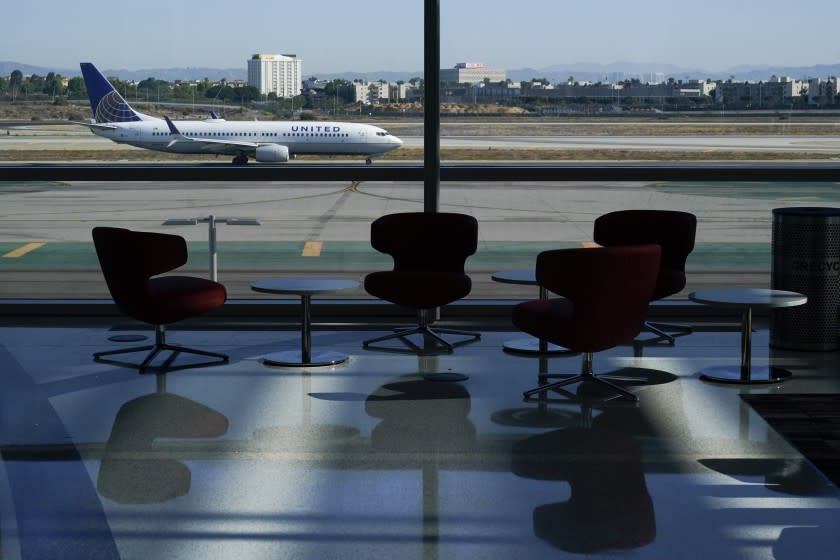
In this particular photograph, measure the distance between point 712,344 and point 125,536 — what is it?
4.48 m

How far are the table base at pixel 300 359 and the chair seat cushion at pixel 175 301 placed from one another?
458 mm

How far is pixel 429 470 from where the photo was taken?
453 centimetres

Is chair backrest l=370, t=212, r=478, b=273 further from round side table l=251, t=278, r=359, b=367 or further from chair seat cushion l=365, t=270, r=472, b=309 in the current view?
round side table l=251, t=278, r=359, b=367

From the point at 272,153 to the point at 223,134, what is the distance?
37 cm

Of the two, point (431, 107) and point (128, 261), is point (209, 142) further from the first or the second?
point (128, 261)

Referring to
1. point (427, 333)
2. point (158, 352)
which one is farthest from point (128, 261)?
point (427, 333)

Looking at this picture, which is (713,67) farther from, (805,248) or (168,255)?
(168,255)

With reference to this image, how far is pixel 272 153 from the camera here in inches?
328

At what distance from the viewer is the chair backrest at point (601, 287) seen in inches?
216

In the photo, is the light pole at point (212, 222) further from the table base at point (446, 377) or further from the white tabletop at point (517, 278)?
the table base at point (446, 377)

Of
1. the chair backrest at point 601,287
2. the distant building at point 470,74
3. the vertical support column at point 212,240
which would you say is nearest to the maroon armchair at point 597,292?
the chair backrest at point 601,287

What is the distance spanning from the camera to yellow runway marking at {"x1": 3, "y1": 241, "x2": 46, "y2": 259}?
9508 millimetres

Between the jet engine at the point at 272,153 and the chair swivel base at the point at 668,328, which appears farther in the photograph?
the jet engine at the point at 272,153

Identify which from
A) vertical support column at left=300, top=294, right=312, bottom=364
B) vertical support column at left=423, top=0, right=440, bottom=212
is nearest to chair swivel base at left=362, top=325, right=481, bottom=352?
vertical support column at left=300, top=294, right=312, bottom=364
